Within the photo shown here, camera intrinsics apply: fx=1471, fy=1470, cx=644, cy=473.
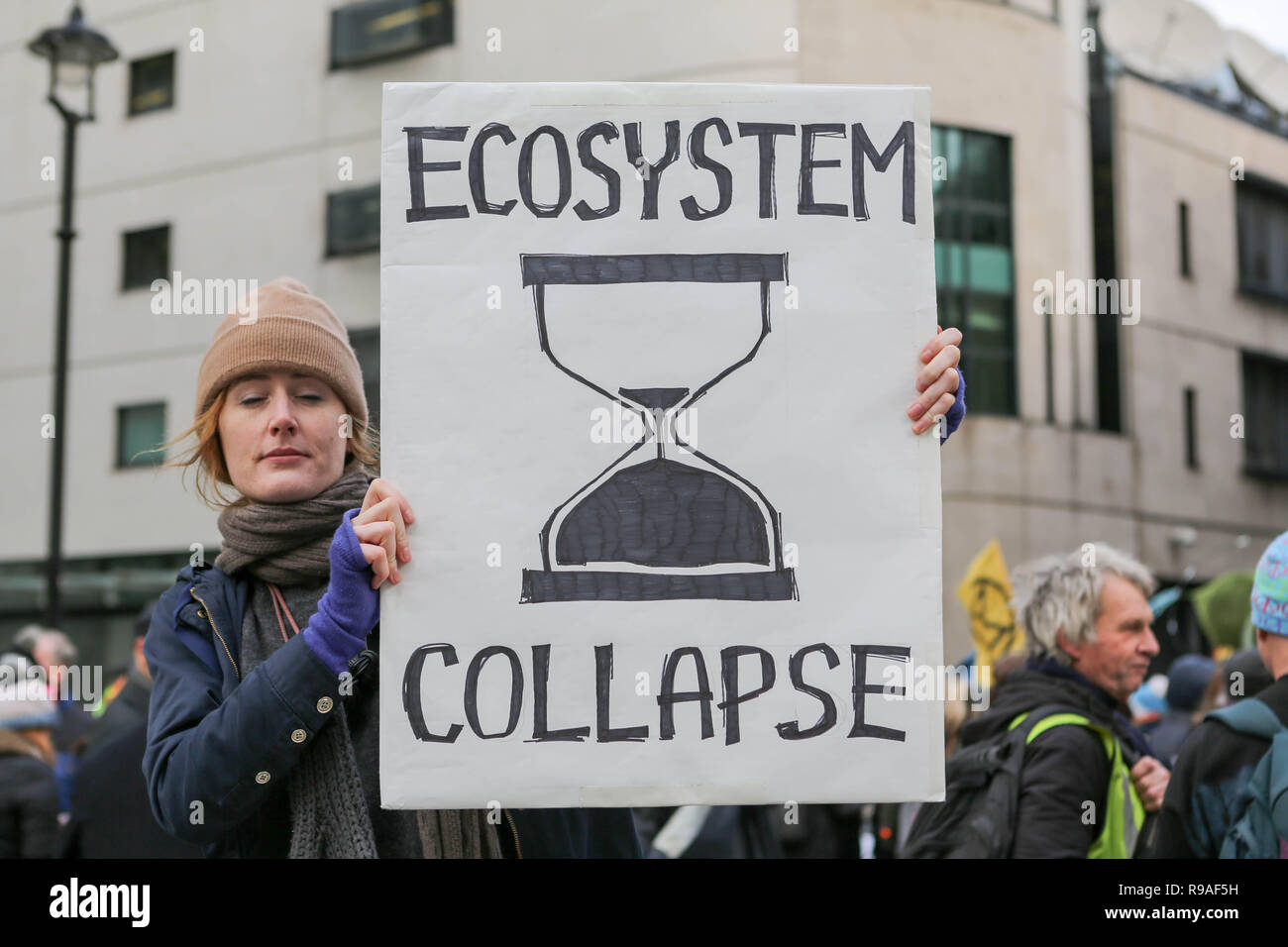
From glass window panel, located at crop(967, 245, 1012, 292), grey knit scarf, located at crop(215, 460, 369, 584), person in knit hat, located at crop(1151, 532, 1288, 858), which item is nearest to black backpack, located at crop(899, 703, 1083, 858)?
person in knit hat, located at crop(1151, 532, 1288, 858)

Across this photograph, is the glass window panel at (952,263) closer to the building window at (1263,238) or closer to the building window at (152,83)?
the building window at (1263,238)

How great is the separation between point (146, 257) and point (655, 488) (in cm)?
1996

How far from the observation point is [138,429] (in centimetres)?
2036

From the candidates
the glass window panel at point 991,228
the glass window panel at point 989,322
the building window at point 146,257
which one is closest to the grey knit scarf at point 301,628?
the glass window panel at point 989,322

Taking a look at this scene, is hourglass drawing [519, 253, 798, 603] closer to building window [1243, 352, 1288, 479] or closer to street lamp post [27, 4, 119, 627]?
street lamp post [27, 4, 119, 627]

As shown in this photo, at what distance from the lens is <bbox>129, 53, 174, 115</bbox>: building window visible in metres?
Answer: 20.3

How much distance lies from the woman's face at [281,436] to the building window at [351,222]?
16.7m

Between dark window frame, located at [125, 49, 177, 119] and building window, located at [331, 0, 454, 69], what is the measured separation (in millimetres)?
2463

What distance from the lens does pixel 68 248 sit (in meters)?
9.66

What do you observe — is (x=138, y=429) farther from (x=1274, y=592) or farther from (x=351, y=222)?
(x=1274, y=592)

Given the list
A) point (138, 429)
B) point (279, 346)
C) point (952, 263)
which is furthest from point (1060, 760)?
point (138, 429)

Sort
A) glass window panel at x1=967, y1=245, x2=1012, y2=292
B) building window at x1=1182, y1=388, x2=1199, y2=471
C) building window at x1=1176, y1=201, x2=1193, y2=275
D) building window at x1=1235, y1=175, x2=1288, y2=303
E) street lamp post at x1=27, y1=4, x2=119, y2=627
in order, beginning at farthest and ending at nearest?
building window at x1=1235, y1=175, x2=1288, y2=303 < building window at x1=1176, y1=201, x2=1193, y2=275 < building window at x1=1182, y1=388, x2=1199, y2=471 < glass window panel at x1=967, y1=245, x2=1012, y2=292 < street lamp post at x1=27, y1=4, x2=119, y2=627

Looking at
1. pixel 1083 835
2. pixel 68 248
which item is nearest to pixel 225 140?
pixel 68 248

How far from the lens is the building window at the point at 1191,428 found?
2106cm
